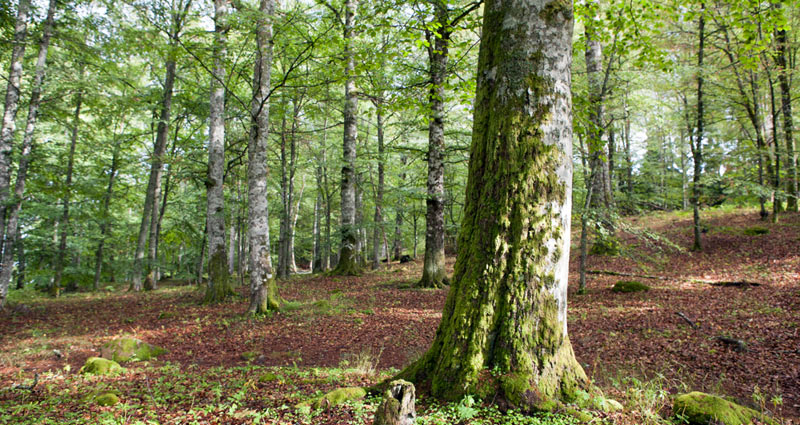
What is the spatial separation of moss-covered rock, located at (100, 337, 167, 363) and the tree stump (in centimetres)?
523

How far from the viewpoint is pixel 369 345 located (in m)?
6.43

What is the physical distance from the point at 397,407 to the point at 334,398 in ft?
3.40

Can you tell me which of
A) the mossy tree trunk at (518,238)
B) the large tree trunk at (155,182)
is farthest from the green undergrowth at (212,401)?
the large tree trunk at (155,182)

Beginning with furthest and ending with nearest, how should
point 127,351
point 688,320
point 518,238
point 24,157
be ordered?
point 24,157, point 688,320, point 127,351, point 518,238

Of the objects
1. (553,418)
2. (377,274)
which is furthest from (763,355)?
(377,274)

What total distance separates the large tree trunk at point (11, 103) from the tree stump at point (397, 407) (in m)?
12.3

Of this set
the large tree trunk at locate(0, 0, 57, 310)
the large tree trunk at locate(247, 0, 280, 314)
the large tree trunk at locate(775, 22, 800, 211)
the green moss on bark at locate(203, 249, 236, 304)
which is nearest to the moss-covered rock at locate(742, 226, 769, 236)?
the large tree trunk at locate(775, 22, 800, 211)

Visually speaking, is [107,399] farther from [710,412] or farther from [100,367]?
[710,412]

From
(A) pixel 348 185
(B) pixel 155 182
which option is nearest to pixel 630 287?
(A) pixel 348 185

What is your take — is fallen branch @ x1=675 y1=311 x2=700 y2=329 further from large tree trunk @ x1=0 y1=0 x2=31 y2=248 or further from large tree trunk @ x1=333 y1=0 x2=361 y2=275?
large tree trunk @ x1=0 y1=0 x2=31 y2=248

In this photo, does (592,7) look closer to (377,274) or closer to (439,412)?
(439,412)

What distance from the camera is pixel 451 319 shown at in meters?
3.17

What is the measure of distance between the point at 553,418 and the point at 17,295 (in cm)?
1981

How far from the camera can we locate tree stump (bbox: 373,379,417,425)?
2.34m
